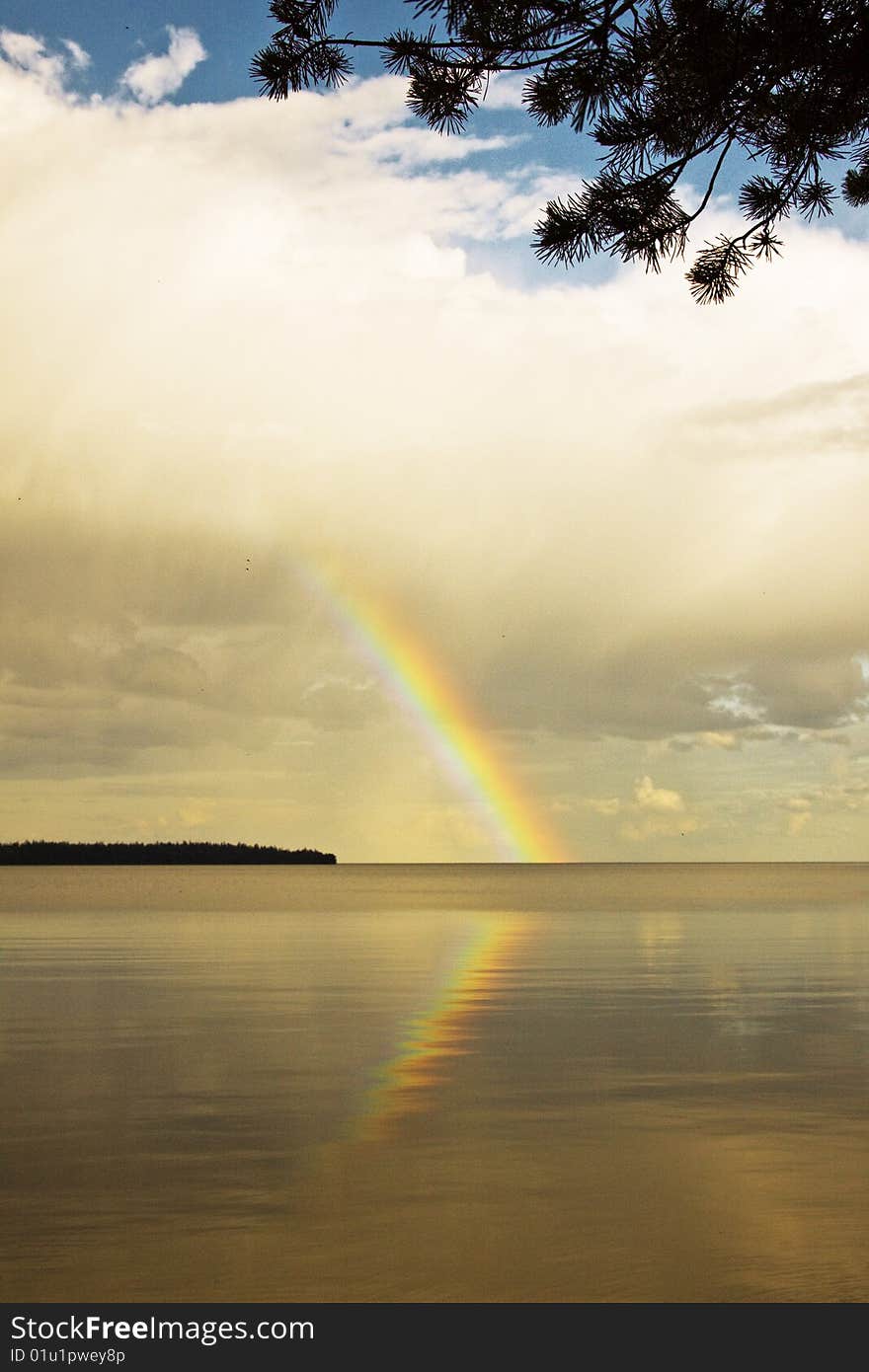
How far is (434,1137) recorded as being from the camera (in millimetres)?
11320

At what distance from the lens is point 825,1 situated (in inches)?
Result: 400

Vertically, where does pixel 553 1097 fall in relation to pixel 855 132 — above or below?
below

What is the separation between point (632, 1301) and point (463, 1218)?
172 cm

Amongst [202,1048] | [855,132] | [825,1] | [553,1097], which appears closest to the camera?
[825,1]

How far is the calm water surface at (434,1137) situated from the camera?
786cm

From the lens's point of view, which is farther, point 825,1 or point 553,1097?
point 553,1097

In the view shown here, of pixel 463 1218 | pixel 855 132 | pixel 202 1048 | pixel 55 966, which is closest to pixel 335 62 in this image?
pixel 855 132

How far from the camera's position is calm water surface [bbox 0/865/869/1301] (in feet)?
25.8
